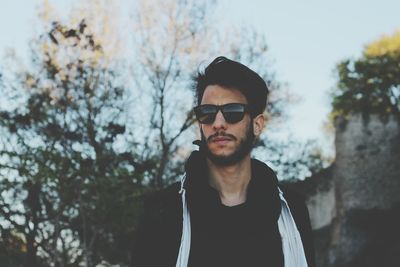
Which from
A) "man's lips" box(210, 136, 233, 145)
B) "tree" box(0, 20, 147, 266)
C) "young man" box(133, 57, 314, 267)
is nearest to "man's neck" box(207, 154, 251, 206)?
"young man" box(133, 57, 314, 267)

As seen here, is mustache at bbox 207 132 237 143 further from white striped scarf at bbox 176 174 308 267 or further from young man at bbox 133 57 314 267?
white striped scarf at bbox 176 174 308 267

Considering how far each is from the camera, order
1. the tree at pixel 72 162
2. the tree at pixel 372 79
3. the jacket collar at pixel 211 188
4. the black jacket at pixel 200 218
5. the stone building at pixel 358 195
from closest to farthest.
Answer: the black jacket at pixel 200 218, the jacket collar at pixel 211 188, the tree at pixel 72 162, the stone building at pixel 358 195, the tree at pixel 372 79

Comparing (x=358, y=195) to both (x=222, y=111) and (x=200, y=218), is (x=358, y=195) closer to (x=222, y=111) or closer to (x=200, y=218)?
(x=222, y=111)

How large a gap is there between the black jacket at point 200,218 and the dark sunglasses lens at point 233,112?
0.76ft

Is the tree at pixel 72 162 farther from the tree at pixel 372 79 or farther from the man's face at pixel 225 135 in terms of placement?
the tree at pixel 372 79

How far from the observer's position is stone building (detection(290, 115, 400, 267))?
81.4ft

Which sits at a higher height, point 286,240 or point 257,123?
point 257,123

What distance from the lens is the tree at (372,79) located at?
94.1 ft

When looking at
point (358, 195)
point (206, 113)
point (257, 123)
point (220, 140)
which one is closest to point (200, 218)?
point (220, 140)

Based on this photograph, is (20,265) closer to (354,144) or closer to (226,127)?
(226,127)

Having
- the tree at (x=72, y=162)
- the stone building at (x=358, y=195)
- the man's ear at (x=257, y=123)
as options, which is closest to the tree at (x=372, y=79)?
the stone building at (x=358, y=195)

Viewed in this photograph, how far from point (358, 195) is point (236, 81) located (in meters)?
23.9

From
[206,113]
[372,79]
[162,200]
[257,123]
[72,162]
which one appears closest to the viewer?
[162,200]

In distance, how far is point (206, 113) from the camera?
2969 millimetres
